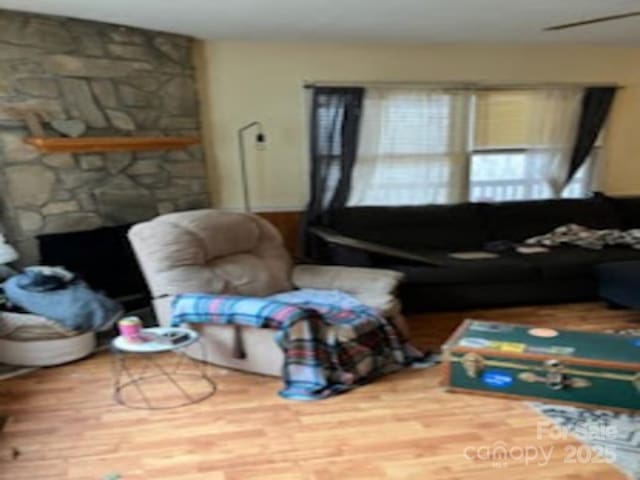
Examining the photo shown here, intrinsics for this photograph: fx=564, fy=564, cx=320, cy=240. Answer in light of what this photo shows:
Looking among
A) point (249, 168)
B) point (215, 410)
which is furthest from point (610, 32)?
point (215, 410)

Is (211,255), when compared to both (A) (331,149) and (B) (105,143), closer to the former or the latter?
(B) (105,143)

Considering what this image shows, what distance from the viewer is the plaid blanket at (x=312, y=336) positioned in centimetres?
284

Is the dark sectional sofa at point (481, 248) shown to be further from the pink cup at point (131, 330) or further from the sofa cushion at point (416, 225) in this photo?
the pink cup at point (131, 330)

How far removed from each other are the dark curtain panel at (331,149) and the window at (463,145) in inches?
4.6

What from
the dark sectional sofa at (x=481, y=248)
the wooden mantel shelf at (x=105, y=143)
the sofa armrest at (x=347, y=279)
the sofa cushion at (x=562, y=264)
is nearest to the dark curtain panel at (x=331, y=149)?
the dark sectional sofa at (x=481, y=248)

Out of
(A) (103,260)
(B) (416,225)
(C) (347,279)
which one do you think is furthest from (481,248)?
(A) (103,260)

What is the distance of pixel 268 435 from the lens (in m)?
2.50

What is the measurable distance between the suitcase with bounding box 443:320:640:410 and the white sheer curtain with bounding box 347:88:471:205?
2.20 metres

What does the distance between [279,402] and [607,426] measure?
1498mm

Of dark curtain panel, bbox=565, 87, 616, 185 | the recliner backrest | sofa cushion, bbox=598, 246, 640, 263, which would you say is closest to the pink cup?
the recliner backrest

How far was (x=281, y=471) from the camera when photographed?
2229 mm

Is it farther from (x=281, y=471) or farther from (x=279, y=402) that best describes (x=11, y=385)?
(x=281, y=471)

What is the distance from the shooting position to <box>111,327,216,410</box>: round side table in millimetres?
2740

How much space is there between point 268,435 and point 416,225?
2545 mm
